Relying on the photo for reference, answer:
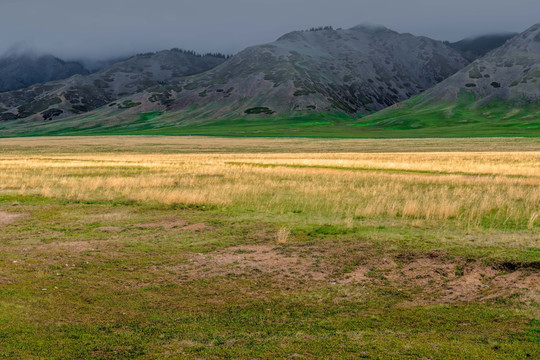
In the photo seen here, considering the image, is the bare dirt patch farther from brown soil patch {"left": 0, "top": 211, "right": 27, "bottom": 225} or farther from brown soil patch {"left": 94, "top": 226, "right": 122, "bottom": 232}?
brown soil patch {"left": 0, "top": 211, "right": 27, "bottom": 225}

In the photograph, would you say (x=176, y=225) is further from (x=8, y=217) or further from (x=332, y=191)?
(x=332, y=191)

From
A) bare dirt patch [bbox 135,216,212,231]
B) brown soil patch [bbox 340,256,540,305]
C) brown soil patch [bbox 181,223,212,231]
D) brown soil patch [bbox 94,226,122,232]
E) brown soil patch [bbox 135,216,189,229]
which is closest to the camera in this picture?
brown soil patch [bbox 340,256,540,305]

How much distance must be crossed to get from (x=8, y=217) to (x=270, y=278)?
15703mm

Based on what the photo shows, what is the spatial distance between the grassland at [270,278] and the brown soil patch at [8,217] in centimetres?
9

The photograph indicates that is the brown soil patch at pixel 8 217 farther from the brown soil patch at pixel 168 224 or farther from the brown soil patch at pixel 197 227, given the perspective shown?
the brown soil patch at pixel 197 227

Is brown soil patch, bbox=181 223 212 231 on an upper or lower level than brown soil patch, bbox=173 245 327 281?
upper

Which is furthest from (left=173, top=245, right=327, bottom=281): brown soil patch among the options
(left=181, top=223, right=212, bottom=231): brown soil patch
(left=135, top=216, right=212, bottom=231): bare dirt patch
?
(left=135, top=216, right=212, bottom=231): bare dirt patch

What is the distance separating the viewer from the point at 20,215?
24.1 m

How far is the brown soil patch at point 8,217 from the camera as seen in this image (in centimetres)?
2244

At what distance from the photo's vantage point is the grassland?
9.67 m

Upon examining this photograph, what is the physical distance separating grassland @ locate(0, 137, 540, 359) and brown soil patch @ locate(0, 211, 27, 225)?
0.09 metres

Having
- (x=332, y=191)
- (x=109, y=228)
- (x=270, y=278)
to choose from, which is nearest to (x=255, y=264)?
(x=270, y=278)

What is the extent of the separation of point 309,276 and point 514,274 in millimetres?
5793

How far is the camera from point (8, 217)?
77.0 feet
